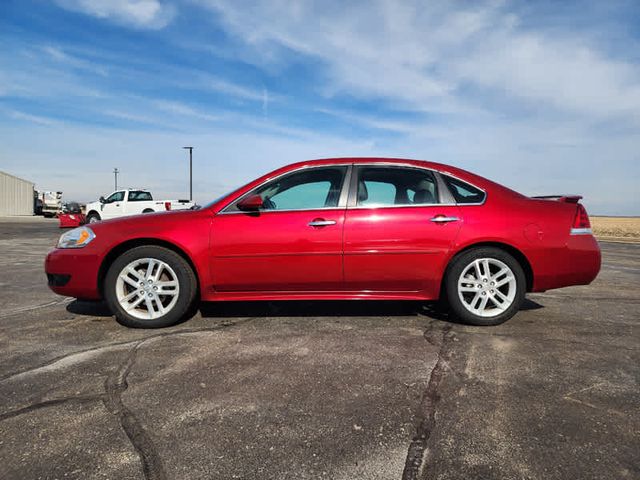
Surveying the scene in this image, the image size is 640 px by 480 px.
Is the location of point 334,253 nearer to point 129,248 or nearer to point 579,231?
point 129,248

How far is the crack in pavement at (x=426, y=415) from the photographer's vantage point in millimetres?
1525

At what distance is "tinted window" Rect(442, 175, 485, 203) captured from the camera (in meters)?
3.57

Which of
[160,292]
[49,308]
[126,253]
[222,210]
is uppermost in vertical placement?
[222,210]

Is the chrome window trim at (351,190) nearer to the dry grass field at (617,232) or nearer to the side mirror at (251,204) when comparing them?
the side mirror at (251,204)

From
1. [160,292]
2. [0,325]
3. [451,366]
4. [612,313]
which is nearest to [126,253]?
[160,292]

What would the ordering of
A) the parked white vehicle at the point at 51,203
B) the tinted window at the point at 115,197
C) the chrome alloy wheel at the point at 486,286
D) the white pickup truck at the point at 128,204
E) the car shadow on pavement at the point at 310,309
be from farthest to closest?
1. the parked white vehicle at the point at 51,203
2. the tinted window at the point at 115,197
3. the white pickup truck at the point at 128,204
4. the car shadow on pavement at the point at 310,309
5. the chrome alloy wheel at the point at 486,286

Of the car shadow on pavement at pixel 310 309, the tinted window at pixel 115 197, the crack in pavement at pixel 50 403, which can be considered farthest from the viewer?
the tinted window at pixel 115 197

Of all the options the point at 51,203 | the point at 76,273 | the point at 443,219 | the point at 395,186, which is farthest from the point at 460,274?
the point at 51,203

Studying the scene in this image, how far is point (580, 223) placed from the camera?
3547 millimetres

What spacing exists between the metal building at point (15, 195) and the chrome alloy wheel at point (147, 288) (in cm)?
4650

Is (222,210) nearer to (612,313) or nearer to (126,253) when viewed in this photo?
(126,253)

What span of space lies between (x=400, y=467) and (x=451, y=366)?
1.14 metres

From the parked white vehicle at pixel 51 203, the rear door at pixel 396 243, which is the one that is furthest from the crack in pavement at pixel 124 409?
the parked white vehicle at pixel 51 203

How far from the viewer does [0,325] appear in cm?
348
